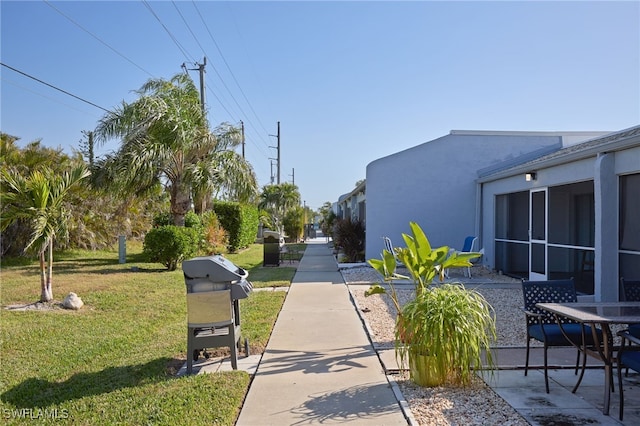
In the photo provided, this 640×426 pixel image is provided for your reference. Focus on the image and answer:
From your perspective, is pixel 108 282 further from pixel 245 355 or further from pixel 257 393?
pixel 257 393

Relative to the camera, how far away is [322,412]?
4.07 meters

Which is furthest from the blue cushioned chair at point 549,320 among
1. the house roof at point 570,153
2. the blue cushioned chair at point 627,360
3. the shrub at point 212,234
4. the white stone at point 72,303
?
the shrub at point 212,234

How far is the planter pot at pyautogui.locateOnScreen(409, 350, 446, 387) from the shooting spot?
4.46 meters

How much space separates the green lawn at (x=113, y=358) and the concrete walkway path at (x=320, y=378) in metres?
0.24

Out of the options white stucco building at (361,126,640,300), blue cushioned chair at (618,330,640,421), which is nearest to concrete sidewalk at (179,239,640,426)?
blue cushioned chair at (618,330,640,421)

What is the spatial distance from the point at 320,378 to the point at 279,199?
32.1 metres

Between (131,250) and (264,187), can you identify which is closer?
(131,250)

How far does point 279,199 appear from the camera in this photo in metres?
36.8

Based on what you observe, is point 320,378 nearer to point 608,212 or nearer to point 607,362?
point 607,362

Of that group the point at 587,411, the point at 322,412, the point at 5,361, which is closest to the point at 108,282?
the point at 5,361

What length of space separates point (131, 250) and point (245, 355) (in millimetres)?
16293

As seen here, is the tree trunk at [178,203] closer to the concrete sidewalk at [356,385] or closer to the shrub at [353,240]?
the shrub at [353,240]

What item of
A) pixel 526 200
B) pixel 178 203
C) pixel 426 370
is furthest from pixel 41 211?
pixel 526 200

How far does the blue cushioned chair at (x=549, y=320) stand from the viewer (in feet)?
15.2
